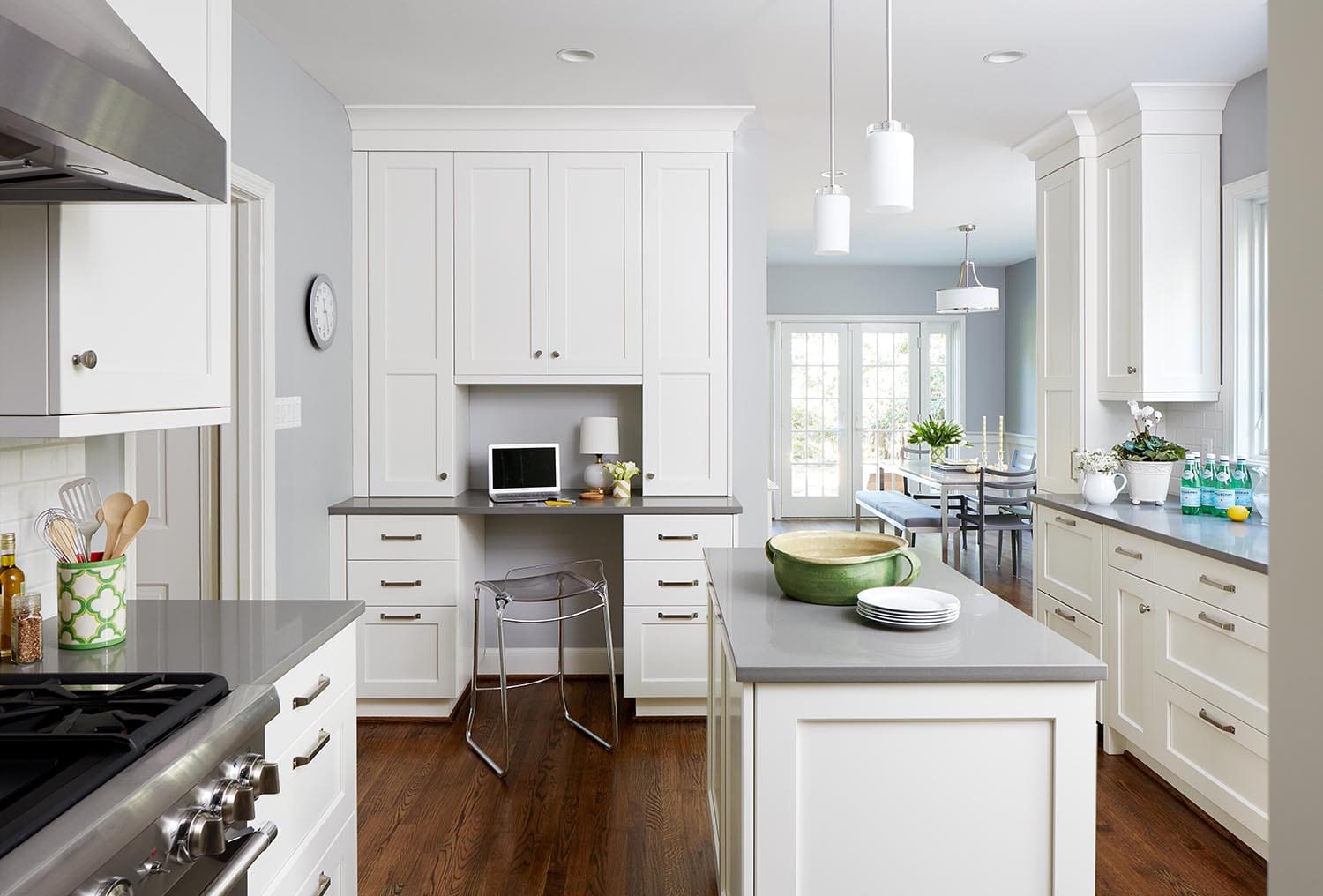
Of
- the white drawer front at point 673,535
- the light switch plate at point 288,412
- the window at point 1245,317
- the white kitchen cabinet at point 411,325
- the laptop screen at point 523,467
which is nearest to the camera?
the light switch plate at point 288,412

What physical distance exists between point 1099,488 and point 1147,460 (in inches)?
9.6

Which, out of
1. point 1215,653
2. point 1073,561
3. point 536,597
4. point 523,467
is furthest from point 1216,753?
point 523,467

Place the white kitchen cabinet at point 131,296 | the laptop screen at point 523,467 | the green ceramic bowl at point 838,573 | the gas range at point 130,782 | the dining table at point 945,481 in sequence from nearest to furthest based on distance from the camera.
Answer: the gas range at point 130,782 → the white kitchen cabinet at point 131,296 → the green ceramic bowl at point 838,573 → the laptop screen at point 523,467 → the dining table at point 945,481

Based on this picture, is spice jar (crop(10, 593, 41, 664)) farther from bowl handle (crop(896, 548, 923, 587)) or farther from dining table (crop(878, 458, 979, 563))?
dining table (crop(878, 458, 979, 563))

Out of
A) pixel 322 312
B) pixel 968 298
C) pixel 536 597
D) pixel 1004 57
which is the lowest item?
pixel 536 597

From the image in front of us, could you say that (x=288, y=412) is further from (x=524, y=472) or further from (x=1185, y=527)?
(x=1185, y=527)

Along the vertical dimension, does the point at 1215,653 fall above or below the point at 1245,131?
below

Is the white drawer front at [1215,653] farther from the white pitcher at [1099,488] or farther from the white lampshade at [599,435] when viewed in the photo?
the white lampshade at [599,435]

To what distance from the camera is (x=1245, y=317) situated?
3.58m

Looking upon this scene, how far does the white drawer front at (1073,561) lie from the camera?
11.4ft

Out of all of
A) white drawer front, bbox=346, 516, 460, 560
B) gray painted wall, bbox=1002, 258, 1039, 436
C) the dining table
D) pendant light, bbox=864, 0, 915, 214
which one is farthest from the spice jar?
gray painted wall, bbox=1002, 258, 1039, 436

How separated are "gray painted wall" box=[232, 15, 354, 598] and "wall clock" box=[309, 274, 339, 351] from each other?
0.10 feet

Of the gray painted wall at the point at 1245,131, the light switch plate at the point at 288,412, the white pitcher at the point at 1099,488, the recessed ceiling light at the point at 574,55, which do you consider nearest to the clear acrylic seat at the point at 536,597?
the light switch plate at the point at 288,412

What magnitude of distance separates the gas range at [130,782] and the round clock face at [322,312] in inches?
86.3
